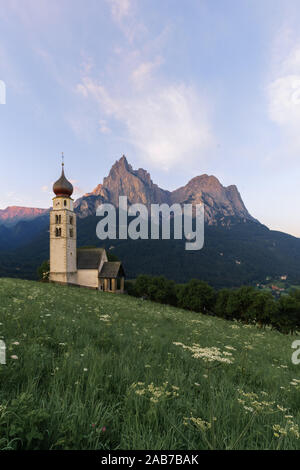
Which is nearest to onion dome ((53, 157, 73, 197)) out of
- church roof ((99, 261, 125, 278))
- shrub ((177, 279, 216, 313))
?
church roof ((99, 261, 125, 278))

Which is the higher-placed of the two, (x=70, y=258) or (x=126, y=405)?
(x=126, y=405)

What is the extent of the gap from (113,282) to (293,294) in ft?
139

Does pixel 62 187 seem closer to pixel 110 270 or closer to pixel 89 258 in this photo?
pixel 89 258

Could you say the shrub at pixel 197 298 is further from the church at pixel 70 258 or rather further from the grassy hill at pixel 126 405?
the grassy hill at pixel 126 405

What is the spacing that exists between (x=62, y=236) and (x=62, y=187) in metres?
13.0

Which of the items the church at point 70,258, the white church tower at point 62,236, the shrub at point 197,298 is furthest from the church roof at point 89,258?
Result: the shrub at point 197,298

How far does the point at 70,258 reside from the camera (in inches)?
2144

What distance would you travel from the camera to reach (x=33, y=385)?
10.2 ft

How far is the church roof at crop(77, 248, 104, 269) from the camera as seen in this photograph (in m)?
58.4

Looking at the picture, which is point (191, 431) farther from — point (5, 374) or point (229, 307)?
point (229, 307)

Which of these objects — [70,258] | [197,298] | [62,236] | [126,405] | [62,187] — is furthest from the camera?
[62,187]

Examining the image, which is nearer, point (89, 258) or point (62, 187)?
point (62, 187)

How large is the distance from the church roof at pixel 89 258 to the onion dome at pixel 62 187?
16978 mm

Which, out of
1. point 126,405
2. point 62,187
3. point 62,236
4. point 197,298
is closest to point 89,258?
point 62,236
